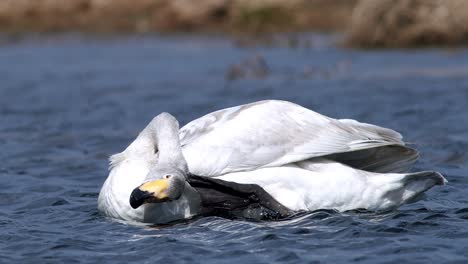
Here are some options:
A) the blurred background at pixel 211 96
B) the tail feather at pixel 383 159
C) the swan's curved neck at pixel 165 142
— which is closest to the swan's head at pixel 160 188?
the swan's curved neck at pixel 165 142

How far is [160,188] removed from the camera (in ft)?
22.6

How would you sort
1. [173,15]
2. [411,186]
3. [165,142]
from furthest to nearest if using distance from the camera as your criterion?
[173,15] < [411,186] < [165,142]

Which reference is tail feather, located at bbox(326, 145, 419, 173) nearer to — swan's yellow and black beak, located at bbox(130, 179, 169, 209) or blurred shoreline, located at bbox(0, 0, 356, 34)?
swan's yellow and black beak, located at bbox(130, 179, 169, 209)

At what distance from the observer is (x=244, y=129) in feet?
24.7

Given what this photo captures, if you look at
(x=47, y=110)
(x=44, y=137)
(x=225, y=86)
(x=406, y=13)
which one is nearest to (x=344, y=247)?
(x=44, y=137)

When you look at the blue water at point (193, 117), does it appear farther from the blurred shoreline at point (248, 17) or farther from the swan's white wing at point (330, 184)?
the blurred shoreline at point (248, 17)

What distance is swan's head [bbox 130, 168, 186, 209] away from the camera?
6.84 meters

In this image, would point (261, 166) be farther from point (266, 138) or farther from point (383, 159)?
point (383, 159)

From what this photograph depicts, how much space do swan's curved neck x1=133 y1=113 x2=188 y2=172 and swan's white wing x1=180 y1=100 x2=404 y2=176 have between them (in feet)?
0.40

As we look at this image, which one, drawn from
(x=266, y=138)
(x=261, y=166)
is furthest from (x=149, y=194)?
(x=266, y=138)

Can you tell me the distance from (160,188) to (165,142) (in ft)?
1.91

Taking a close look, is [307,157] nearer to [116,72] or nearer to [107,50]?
[116,72]

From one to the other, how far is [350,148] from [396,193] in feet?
1.52

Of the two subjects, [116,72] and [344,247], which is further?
[116,72]
